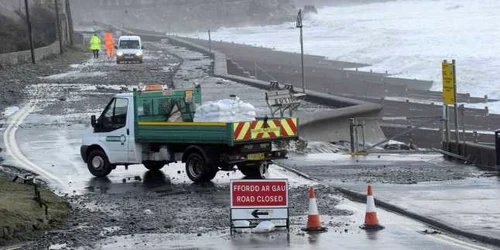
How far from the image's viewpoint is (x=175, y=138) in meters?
20.4

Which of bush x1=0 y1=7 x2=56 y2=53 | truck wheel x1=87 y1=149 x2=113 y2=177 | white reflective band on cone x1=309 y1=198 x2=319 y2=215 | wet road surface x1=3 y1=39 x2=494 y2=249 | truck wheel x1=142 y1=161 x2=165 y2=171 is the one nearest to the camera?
wet road surface x1=3 y1=39 x2=494 y2=249

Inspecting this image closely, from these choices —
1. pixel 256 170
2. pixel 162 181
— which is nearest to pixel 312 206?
pixel 256 170

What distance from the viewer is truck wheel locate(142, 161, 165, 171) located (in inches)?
853

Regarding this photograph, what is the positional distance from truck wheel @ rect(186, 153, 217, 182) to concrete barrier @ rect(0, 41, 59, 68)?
1592 inches

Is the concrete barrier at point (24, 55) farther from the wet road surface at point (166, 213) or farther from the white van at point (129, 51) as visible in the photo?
the wet road surface at point (166, 213)

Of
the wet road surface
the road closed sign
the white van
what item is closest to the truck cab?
the wet road surface

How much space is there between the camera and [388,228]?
48.6 ft

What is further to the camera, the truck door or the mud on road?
the truck door

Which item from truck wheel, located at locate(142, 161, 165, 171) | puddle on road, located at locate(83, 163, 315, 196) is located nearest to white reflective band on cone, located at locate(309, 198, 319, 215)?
puddle on road, located at locate(83, 163, 315, 196)

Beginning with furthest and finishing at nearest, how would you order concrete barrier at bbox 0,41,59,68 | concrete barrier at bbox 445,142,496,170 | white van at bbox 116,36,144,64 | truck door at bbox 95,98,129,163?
white van at bbox 116,36,144,64
concrete barrier at bbox 0,41,59,68
concrete barrier at bbox 445,142,496,170
truck door at bbox 95,98,129,163

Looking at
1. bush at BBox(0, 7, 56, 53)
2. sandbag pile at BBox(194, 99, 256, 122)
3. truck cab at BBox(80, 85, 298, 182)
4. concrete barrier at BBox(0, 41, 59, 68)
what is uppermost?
bush at BBox(0, 7, 56, 53)

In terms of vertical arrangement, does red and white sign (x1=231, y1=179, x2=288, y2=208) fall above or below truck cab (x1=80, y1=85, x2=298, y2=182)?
below

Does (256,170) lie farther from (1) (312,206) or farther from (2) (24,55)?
(2) (24,55)

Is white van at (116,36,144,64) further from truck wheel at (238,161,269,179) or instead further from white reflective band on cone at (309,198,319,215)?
white reflective band on cone at (309,198,319,215)
